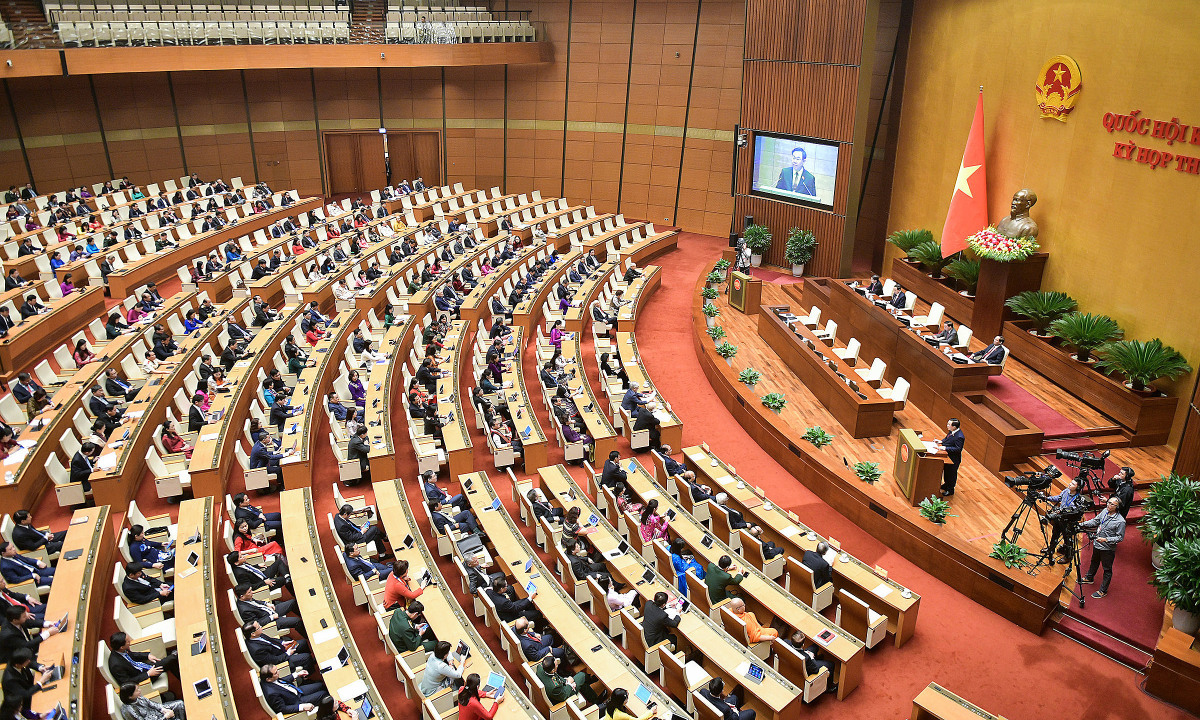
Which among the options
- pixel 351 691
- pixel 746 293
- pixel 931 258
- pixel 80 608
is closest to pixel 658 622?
pixel 351 691

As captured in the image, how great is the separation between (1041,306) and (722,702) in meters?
8.57

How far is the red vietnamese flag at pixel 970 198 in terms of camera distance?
13.7 metres

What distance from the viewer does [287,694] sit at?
6.52m

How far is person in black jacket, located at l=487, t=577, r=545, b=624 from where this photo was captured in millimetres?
7539

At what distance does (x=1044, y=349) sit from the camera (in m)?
11.7

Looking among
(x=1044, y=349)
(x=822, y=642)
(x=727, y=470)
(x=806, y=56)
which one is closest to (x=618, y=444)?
(x=727, y=470)

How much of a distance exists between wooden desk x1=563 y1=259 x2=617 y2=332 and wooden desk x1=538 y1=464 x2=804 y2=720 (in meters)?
6.29

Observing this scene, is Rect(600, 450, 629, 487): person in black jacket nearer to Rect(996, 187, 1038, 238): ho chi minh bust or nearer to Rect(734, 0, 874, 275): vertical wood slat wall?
Rect(996, 187, 1038, 238): ho chi minh bust

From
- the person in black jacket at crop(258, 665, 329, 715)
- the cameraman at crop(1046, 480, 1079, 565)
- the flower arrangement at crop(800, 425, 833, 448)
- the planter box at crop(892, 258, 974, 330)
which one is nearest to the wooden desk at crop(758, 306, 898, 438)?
the flower arrangement at crop(800, 425, 833, 448)

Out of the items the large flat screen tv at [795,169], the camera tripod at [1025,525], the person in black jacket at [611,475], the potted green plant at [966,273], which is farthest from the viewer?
the large flat screen tv at [795,169]

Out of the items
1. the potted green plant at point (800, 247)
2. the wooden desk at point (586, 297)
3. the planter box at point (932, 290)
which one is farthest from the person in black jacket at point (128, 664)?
the potted green plant at point (800, 247)

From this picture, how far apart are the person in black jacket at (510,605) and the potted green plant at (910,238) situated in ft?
37.1

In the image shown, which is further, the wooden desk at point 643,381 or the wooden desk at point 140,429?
the wooden desk at point 643,381

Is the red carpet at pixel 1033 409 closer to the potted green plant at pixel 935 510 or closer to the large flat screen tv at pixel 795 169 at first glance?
the potted green plant at pixel 935 510
